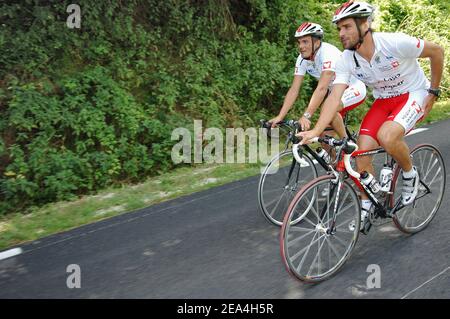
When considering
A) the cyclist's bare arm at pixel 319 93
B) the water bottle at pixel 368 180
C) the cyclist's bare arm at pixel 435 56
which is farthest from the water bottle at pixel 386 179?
the cyclist's bare arm at pixel 319 93

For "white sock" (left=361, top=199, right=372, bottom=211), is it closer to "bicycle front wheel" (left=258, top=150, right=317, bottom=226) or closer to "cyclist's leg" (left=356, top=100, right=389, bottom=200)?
"cyclist's leg" (left=356, top=100, right=389, bottom=200)

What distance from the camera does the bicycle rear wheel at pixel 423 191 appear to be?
4.63 m

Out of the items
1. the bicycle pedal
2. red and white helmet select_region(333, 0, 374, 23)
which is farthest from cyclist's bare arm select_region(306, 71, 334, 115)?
the bicycle pedal

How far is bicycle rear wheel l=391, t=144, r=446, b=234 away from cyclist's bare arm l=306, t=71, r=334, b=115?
105cm

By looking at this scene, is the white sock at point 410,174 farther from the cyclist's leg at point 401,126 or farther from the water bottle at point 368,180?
the water bottle at point 368,180

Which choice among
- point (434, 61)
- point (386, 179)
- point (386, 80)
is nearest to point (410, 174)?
point (386, 179)

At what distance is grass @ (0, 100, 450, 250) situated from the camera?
18.2 ft

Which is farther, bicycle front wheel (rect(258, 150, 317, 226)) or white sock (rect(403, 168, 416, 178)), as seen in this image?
bicycle front wheel (rect(258, 150, 317, 226))

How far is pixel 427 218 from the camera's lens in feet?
15.9

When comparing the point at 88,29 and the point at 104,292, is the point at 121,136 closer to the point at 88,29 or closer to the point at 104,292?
the point at 88,29

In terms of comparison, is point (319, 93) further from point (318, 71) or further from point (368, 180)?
point (368, 180)

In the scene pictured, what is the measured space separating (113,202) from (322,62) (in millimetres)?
3282

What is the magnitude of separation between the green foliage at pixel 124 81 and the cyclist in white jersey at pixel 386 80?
440cm

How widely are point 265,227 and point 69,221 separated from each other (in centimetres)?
240
